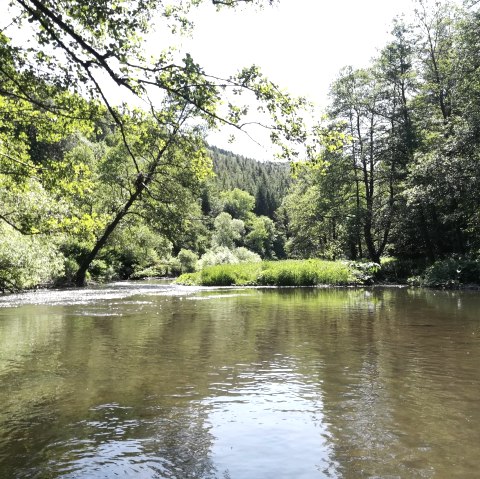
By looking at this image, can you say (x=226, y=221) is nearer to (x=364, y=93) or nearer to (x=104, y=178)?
(x=364, y=93)

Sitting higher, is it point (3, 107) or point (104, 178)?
point (104, 178)

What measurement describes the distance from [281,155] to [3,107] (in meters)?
6.27

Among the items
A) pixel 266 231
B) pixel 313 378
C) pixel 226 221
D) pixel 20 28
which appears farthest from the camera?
pixel 266 231

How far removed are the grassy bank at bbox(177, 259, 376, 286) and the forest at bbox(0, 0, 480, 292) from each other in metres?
2.61

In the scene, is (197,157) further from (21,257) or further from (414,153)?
(414,153)

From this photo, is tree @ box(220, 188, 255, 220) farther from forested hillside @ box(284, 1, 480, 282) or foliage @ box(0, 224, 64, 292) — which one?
foliage @ box(0, 224, 64, 292)

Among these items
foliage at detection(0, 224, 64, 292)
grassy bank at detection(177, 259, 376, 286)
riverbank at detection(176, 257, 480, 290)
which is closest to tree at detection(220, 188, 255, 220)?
riverbank at detection(176, 257, 480, 290)

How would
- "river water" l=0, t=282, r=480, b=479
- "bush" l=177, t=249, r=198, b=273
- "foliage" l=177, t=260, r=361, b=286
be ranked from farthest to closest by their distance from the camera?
"bush" l=177, t=249, r=198, b=273, "foliage" l=177, t=260, r=361, b=286, "river water" l=0, t=282, r=480, b=479

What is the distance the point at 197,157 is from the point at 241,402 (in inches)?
161

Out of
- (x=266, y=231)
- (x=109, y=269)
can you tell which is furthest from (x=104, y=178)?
(x=266, y=231)

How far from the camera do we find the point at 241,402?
4.86m

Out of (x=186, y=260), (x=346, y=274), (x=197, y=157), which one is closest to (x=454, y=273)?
(x=346, y=274)

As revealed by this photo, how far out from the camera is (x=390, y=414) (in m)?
4.38

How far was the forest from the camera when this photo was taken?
18.6ft
